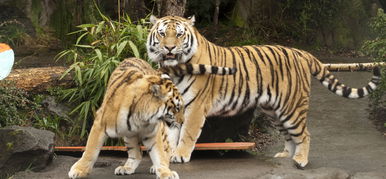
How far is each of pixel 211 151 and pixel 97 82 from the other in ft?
5.12

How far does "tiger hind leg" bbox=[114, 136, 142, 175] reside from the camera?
6.34 m

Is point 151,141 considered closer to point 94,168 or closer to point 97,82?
point 94,168

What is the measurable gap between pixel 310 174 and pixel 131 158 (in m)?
1.73

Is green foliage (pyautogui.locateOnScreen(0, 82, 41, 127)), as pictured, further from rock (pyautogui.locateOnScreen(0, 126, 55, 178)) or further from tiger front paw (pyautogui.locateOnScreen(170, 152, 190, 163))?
tiger front paw (pyautogui.locateOnScreen(170, 152, 190, 163))

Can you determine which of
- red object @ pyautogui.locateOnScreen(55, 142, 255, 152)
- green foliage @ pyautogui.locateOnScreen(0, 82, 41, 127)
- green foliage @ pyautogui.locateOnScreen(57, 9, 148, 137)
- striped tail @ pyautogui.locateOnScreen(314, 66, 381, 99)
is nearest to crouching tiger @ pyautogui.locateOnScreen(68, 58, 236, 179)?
red object @ pyautogui.locateOnScreen(55, 142, 255, 152)

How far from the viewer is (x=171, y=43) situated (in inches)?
274

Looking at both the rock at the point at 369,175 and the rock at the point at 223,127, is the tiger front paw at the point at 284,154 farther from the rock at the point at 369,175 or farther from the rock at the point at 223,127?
the rock at the point at 369,175

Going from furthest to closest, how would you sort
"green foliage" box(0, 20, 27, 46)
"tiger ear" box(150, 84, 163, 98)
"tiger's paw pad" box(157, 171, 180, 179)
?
"green foliage" box(0, 20, 27, 46) < "tiger's paw pad" box(157, 171, 180, 179) < "tiger ear" box(150, 84, 163, 98)

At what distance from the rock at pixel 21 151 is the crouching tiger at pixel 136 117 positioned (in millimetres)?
610

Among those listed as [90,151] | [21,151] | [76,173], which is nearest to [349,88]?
[90,151]

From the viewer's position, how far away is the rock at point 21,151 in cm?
638

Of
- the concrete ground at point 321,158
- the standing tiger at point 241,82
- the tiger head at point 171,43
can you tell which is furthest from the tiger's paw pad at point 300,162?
the tiger head at point 171,43

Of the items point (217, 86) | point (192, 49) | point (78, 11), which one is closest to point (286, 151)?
point (217, 86)

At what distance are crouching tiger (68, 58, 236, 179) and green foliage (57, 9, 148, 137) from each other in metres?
1.77
